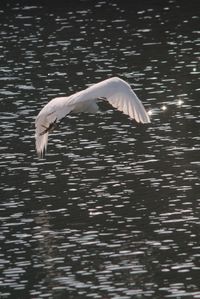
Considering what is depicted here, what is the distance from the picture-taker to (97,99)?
2472 cm

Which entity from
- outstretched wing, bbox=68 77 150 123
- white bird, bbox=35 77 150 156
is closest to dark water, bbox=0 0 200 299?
white bird, bbox=35 77 150 156

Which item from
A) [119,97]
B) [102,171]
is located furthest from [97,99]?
[102,171]

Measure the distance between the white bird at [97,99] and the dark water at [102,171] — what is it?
2064mm

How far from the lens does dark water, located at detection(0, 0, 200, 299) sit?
23.1 meters

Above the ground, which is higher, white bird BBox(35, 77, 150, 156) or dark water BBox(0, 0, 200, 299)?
white bird BBox(35, 77, 150, 156)

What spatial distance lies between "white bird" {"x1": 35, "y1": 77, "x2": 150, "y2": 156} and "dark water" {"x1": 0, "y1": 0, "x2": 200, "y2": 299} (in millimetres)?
2064

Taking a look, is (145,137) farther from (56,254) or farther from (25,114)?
(56,254)

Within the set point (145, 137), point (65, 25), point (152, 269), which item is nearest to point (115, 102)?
point (152, 269)

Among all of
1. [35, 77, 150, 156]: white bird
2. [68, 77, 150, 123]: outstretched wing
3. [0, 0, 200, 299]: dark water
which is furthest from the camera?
[0, 0, 200, 299]: dark water

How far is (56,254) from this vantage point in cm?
2430

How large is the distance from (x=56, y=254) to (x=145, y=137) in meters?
8.66

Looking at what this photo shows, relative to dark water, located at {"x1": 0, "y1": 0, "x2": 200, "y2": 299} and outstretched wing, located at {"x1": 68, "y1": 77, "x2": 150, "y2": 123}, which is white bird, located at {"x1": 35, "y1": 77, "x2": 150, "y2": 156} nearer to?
outstretched wing, located at {"x1": 68, "y1": 77, "x2": 150, "y2": 123}

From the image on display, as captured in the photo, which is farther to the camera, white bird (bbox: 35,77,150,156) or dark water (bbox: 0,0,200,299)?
dark water (bbox: 0,0,200,299)

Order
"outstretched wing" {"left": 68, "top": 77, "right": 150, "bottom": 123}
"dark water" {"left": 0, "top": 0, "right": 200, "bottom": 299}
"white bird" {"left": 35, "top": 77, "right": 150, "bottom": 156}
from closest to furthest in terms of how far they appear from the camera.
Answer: "outstretched wing" {"left": 68, "top": 77, "right": 150, "bottom": 123}
"white bird" {"left": 35, "top": 77, "right": 150, "bottom": 156}
"dark water" {"left": 0, "top": 0, "right": 200, "bottom": 299}
